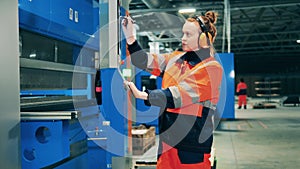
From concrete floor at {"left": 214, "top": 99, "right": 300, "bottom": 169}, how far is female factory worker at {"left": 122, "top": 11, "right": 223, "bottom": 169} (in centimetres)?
254

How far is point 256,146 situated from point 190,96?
4315mm

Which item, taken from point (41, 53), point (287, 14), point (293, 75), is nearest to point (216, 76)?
point (41, 53)

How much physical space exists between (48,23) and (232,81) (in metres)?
6.29

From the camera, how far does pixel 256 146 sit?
5660 millimetres

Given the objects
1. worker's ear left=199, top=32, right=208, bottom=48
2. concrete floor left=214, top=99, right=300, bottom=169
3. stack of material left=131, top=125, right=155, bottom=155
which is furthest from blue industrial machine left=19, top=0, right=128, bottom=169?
concrete floor left=214, top=99, right=300, bottom=169

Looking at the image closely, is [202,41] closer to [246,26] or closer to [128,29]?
[128,29]

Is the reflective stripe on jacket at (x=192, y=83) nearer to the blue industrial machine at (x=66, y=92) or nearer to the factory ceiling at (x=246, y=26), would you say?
the blue industrial machine at (x=66, y=92)

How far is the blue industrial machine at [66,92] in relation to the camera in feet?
5.15

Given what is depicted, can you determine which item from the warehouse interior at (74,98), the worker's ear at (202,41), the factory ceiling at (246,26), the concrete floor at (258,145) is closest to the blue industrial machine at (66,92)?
the warehouse interior at (74,98)

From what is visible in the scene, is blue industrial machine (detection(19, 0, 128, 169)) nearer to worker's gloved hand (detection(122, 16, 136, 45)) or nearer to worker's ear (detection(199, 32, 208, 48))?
worker's gloved hand (detection(122, 16, 136, 45))

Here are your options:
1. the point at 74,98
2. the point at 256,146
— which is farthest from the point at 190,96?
the point at 256,146

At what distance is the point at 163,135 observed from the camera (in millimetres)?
1977

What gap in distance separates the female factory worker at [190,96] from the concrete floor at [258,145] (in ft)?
8.35

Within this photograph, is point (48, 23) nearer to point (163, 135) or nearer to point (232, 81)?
point (163, 135)
